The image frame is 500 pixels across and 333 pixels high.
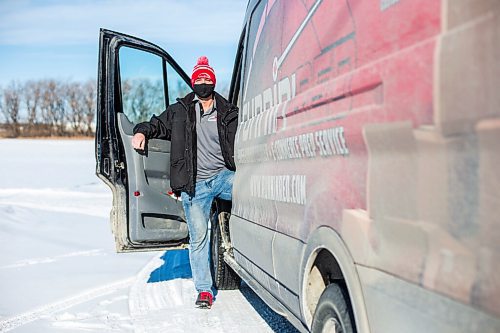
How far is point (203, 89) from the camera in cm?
558

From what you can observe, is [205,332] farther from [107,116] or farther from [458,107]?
[458,107]

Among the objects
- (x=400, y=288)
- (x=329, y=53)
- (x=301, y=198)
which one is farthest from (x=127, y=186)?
(x=400, y=288)

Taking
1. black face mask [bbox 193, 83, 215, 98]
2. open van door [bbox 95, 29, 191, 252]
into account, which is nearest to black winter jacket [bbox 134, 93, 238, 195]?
black face mask [bbox 193, 83, 215, 98]

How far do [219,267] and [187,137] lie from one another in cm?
128

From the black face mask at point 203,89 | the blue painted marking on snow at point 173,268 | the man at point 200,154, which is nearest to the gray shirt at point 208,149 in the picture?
the man at point 200,154

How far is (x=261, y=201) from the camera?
4.07 metres

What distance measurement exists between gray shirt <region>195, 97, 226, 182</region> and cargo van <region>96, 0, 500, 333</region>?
106cm

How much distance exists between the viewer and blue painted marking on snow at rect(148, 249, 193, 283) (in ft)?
22.6

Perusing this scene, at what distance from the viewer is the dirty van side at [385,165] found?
5.64ft

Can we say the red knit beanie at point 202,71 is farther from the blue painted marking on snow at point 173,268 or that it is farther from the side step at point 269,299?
the blue painted marking on snow at point 173,268

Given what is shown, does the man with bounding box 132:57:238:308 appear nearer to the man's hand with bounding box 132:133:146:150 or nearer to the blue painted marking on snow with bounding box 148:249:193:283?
the man's hand with bounding box 132:133:146:150

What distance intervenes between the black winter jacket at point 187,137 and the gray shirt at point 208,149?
6 cm

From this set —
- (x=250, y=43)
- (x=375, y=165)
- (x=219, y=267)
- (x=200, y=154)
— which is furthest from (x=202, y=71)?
(x=375, y=165)

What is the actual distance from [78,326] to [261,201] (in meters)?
1.80
